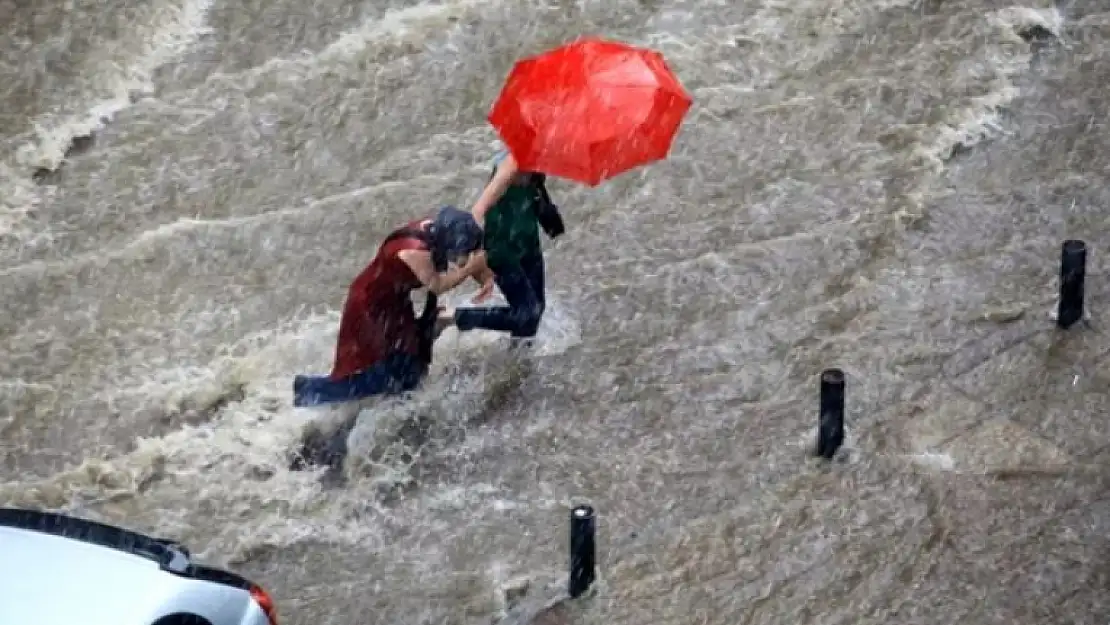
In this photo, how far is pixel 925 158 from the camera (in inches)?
453

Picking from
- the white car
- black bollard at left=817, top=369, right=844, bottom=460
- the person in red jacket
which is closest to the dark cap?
the person in red jacket

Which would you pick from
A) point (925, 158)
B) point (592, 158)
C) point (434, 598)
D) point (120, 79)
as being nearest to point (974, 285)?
point (925, 158)

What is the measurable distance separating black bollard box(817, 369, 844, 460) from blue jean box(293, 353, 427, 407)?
7.44 ft

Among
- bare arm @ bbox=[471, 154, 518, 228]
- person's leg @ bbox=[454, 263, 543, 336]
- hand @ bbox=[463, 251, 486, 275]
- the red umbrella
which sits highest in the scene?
the red umbrella

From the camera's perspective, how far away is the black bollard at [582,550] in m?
7.60

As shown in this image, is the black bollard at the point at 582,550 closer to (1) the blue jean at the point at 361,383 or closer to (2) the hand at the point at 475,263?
(1) the blue jean at the point at 361,383

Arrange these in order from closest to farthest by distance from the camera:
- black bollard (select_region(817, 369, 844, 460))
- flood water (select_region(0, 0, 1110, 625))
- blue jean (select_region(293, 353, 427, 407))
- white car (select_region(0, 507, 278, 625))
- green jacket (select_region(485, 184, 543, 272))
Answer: white car (select_region(0, 507, 278, 625)), flood water (select_region(0, 0, 1110, 625)), black bollard (select_region(817, 369, 844, 460)), blue jean (select_region(293, 353, 427, 407)), green jacket (select_region(485, 184, 543, 272))

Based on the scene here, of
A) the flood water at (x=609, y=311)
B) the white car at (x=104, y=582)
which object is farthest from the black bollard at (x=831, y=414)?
the white car at (x=104, y=582)

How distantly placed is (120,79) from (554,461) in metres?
6.01

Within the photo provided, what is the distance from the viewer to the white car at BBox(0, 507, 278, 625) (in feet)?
19.5

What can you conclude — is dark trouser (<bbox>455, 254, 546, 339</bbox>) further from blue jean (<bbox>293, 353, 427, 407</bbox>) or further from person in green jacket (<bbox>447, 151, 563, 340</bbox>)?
blue jean (<bbox>293, 353, 427, 407</bbox>)

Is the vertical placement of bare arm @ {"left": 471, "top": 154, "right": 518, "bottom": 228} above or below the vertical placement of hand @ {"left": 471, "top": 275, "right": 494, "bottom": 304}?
above

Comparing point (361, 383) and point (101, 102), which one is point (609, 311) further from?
point (101, 102)

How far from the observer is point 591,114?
8461mm
